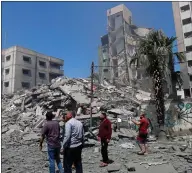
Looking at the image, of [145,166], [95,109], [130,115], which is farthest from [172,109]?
[145,166]

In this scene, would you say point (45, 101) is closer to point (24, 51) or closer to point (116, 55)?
point (24, 51)

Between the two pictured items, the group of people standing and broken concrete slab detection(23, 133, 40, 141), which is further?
broken concrete slab detection(23, 133, 40, 141)

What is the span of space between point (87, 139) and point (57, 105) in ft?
28.8

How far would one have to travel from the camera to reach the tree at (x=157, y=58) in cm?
1282

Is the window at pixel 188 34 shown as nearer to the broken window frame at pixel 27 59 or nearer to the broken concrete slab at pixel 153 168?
the broken window frame at pixel 27 59

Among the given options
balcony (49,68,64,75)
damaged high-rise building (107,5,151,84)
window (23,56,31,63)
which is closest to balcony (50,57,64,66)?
balcony (49,68,64,75)

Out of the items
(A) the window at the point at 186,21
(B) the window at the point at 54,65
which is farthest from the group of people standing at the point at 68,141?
(B) the window at the point at 54,65

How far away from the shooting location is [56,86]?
2198 centimetres

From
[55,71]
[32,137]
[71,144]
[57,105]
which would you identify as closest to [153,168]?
[71,144]

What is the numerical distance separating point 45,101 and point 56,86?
9.17 feet

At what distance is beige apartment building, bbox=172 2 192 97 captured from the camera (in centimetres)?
3602

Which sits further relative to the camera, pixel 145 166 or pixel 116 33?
pixel 116 33

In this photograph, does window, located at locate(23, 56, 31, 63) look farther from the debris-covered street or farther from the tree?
the tree

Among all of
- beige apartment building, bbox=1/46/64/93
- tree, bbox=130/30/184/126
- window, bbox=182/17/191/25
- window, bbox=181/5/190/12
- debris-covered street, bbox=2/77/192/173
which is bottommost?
debris-covered street, bbox=2/77/192/173
